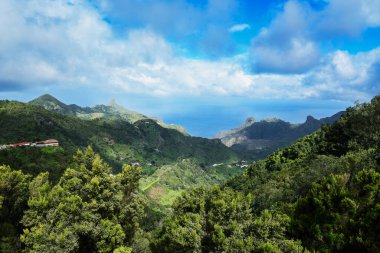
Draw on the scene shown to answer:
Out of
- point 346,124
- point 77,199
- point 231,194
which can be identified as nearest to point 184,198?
point 231,194

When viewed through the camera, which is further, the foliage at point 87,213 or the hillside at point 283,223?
the foliage at point 87,213

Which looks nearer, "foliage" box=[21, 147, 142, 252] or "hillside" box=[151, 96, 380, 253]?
"hillside" box=[151, 96, 380, 253]

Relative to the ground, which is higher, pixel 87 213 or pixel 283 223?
pixel 87 213

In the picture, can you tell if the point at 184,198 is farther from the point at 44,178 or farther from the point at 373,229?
the point at 44,178

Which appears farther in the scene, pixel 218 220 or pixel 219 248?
pixel 218 220

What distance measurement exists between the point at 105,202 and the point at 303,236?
1864 centimetres

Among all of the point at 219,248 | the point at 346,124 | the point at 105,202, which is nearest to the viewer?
the point at 219,248

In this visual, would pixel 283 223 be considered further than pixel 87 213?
Yes

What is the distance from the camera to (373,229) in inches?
1148

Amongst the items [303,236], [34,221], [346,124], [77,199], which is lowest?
[303,236]

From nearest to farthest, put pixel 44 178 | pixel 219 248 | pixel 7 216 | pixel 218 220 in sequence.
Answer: pixel 219 248, pixel 218 220, pixel 7 216, pixel 44 178

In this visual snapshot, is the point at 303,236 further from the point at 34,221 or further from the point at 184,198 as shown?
the point at 34,221

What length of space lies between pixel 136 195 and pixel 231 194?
33.1 ft

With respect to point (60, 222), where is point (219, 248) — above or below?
below
